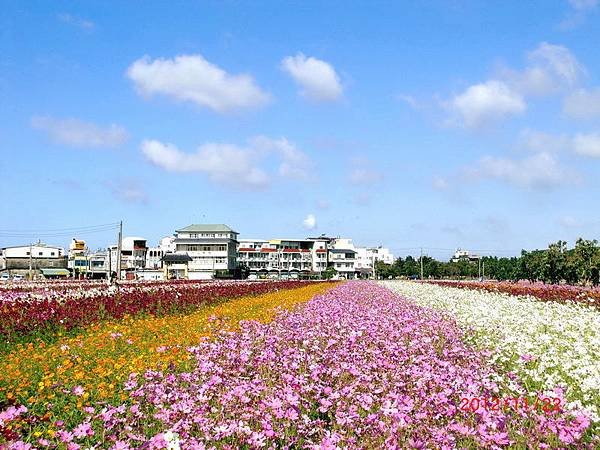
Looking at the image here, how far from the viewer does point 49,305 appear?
14914 millimetres

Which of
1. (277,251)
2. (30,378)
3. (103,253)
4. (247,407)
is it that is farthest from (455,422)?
(103,253)

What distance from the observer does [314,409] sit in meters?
4.77

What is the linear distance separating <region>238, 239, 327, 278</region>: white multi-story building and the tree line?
13.1 meters

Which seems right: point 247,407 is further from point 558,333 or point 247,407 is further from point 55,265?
point 55,265

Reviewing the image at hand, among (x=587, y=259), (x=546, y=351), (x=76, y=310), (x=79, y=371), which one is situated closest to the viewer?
(x=79, y=371)

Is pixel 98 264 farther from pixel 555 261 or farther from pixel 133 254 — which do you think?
pixel 555 261

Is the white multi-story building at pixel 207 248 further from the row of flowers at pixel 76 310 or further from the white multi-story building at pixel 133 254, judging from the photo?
the row of flowers at pixel 76 310

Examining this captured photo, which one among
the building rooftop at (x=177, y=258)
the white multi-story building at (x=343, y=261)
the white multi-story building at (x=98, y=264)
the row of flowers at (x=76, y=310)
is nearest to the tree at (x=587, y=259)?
the row of flowers at (x=76, y=310)

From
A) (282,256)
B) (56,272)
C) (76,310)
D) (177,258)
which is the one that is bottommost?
(56,272)

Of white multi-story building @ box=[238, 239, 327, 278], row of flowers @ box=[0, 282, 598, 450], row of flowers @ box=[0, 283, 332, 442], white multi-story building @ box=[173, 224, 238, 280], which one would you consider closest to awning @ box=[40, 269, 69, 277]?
white multi-story building @ box=[173, 224, 238, 280]

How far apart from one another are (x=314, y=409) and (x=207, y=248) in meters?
96.5

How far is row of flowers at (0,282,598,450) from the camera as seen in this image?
3248 millimetres

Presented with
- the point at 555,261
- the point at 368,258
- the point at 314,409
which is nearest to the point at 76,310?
the point at 314,409

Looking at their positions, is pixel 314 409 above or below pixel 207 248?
below
